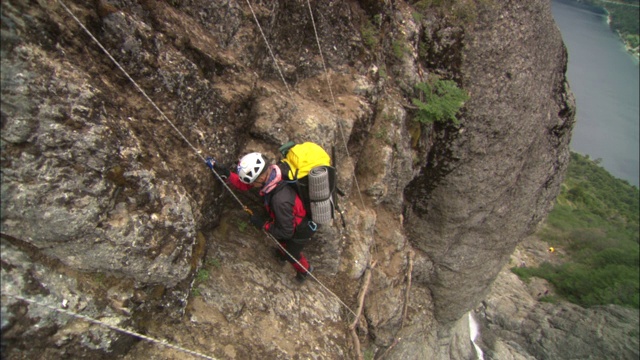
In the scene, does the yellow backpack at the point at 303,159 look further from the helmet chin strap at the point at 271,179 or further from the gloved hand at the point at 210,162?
the gloved hand at the point at 210,162

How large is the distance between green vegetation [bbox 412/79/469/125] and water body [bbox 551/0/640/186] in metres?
60.7

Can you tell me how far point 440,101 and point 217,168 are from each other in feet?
19.0

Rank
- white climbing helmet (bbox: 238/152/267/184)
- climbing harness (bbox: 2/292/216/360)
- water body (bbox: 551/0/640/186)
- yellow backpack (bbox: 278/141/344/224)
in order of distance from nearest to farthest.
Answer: climbing harness (bbox: 2/292/216/360) → white climbing helmet (bbox: 238/152/267/184) → yellow backpack (bbox: 278/141/344/224) → water body (bbox: 551/0/640/186)

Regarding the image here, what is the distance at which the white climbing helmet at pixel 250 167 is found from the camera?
489 cm

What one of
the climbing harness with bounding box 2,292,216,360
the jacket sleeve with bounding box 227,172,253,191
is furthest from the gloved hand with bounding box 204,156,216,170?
the climbing harness with bounding box 2,292,216,360

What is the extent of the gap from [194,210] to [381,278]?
4945mm

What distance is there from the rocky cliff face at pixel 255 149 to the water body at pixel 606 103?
60.0 meters

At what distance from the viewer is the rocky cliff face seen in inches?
139

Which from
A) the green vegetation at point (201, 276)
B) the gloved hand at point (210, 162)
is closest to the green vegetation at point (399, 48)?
the gloved hand at point (210, 162)

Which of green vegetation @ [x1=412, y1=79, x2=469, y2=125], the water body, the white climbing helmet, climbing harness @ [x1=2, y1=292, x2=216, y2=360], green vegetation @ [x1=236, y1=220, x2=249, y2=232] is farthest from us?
the water body

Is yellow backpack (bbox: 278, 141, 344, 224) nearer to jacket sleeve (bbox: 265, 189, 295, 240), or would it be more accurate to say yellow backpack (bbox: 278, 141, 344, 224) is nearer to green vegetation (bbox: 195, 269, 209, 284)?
jacket sleeve (bbox: 265, 189, 295, 240)

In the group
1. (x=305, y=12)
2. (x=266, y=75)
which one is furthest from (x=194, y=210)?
(x=305, y=12)

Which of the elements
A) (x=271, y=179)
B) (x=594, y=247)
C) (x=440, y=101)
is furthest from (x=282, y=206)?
(x=594, y=247)

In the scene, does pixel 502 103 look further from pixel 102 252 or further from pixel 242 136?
pixel 102 252
